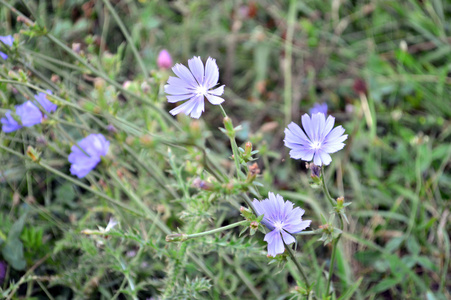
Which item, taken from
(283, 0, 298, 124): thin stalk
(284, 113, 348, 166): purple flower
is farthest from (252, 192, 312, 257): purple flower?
(283, 0, 298, 124): thin stalk

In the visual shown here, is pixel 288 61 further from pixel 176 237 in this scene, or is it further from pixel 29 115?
pixel 176 237

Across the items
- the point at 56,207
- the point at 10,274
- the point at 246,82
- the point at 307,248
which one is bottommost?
the point at 10,274

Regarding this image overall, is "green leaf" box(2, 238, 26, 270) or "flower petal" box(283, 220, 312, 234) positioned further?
"green leaf" box(2, 238, 26, 270)

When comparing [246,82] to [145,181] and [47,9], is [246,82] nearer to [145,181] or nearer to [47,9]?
[145,181]

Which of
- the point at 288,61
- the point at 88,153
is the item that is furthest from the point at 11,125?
the point at 288,61

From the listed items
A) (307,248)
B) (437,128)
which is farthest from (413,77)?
(307,248)

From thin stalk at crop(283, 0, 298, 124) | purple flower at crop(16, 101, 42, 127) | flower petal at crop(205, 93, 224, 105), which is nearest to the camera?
flower petal at crop(205, 93, 224, 105)

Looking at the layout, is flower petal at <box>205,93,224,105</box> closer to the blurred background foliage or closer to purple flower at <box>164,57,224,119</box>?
purple flower at <box>164,57,224,119</box>

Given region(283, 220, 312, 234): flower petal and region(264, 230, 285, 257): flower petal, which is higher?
region(283, 220, 312, 234): flower petal

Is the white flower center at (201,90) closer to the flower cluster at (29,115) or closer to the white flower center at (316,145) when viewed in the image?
the white flower center at (316,145)
